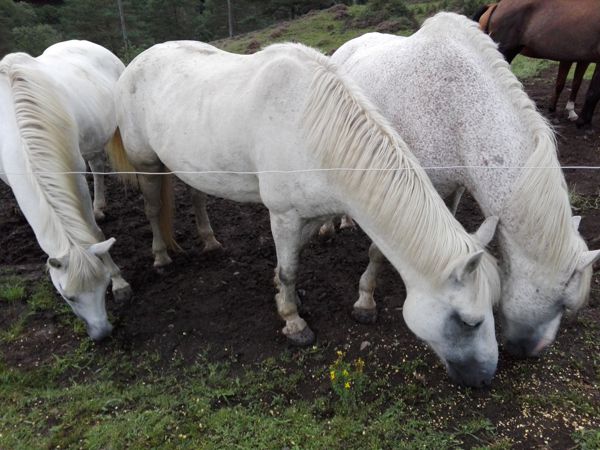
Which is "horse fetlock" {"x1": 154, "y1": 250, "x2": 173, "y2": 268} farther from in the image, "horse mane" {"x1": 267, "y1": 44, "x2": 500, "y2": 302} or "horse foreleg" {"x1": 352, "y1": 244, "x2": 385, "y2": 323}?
"horse mane" {"x1": 267, "y1": 44, "x2": 500, "y2": 302}

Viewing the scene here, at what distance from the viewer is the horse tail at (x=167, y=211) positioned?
4.05 m

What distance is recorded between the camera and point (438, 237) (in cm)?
205

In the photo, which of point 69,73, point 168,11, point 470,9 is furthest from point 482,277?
point 168,11

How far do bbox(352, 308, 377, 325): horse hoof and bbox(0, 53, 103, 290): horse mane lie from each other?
1.89 meters

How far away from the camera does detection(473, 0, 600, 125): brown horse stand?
6004 millimetres

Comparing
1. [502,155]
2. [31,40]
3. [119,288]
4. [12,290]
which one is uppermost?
[502,155]

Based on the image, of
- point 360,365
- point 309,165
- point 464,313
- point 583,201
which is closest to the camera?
point 464,313

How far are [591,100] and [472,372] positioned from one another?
227 inches

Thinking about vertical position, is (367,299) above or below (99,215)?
above

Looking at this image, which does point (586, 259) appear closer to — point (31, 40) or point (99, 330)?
point (99, 330)

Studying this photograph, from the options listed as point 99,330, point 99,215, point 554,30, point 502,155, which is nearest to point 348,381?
point 502,155

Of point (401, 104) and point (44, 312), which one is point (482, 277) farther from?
point (44, 312)

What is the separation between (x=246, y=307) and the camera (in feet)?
11.8

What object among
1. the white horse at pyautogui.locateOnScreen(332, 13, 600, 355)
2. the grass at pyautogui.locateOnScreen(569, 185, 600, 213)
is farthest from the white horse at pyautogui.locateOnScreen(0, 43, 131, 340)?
the grass at pyautogui.locateOnScreen(569, 185, 600, 213)
